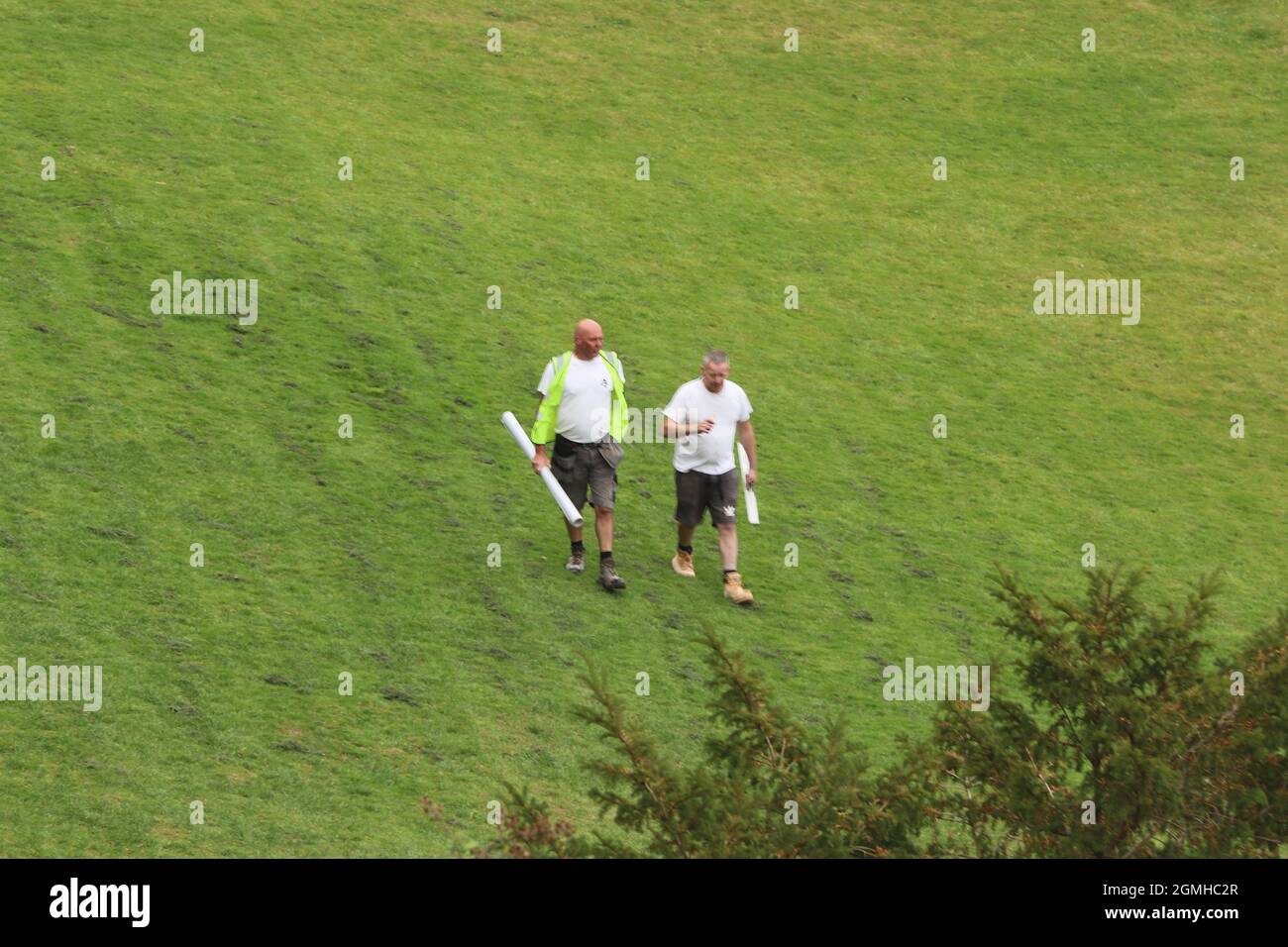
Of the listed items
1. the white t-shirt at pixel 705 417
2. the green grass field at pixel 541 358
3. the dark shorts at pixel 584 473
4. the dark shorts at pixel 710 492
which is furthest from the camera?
the dark shorts at pixel 710 492

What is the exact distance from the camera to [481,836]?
31.3ft

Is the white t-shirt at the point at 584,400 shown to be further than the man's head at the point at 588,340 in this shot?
Yes

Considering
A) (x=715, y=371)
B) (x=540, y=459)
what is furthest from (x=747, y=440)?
(x=540, y=459)

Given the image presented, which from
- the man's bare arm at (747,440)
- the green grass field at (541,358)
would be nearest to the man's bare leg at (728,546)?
the green grass field at (541,358)

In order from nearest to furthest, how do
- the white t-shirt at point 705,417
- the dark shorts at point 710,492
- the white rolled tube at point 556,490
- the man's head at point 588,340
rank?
1. the man's head at point 588,340
2. the white rolled tube at point 556,490
3. the white t-shirt at point 705,417
4. the dark shorts at point 710,492

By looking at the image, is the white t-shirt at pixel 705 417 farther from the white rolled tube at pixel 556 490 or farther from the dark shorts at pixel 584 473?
the white rolled tube at pixel 556 490

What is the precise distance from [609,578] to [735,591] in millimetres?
1142

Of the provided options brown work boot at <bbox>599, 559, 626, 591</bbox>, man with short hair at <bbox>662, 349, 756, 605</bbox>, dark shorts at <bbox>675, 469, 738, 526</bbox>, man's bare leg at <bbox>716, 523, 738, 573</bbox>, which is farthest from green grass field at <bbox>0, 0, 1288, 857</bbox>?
dark shorts at <bbox>675, 469, 738, 526</bbox>

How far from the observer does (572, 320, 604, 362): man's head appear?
13.7 m

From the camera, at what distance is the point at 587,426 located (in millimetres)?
13852

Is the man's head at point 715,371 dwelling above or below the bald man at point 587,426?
above

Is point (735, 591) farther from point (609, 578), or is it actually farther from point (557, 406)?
point (557, 406)

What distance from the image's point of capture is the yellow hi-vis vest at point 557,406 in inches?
545

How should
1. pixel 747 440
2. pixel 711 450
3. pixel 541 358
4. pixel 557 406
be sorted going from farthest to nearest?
pixel 541 358 → pixel 747 440 → pixel 711 450 → pixel 557 406
